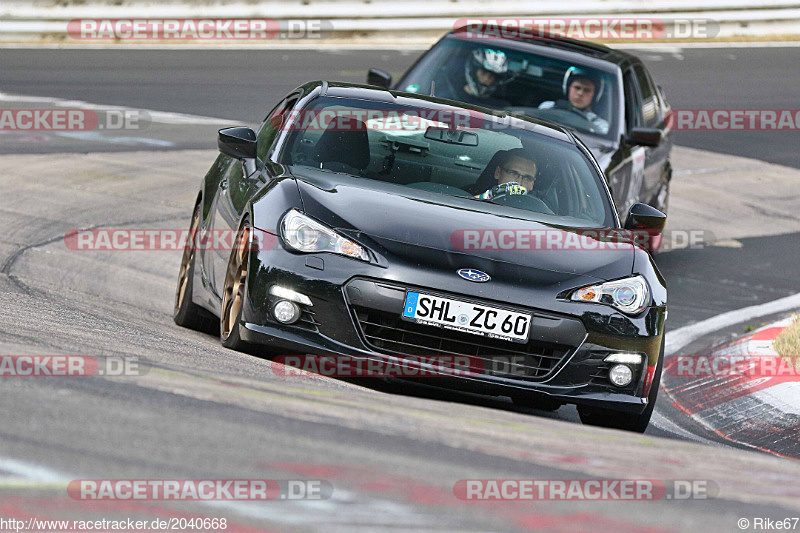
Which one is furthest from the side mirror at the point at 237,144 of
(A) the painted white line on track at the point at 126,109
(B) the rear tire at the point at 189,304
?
(A) the painted white line on track at the point at 126,109

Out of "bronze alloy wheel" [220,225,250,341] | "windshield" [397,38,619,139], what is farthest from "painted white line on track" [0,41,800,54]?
"bronze alloy wheel" [220,225,250,341]

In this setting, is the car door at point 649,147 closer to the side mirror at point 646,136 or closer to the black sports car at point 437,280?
the side mirror at point 646,136

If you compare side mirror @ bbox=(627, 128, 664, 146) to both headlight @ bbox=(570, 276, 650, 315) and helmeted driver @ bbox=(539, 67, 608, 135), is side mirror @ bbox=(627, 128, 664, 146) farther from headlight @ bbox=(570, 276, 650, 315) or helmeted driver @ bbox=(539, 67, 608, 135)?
headlight @ bbox=(570, 276, 650, 315)

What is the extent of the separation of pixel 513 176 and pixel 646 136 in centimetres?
361

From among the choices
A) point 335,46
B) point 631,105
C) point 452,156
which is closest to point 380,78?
point 631,105

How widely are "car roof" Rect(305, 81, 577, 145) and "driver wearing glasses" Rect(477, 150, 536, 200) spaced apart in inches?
16.3

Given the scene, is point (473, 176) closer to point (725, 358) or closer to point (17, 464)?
point (725, 358)

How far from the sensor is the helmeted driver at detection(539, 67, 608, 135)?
35.6ft

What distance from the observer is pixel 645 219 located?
23.4ft

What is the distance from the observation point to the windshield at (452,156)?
6977 millimetres

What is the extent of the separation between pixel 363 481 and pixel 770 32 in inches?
969

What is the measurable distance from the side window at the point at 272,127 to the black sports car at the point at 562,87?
330cm

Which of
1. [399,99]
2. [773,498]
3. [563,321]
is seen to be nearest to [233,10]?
[399,99]

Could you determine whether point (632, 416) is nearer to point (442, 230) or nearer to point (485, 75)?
point (442, 230)
